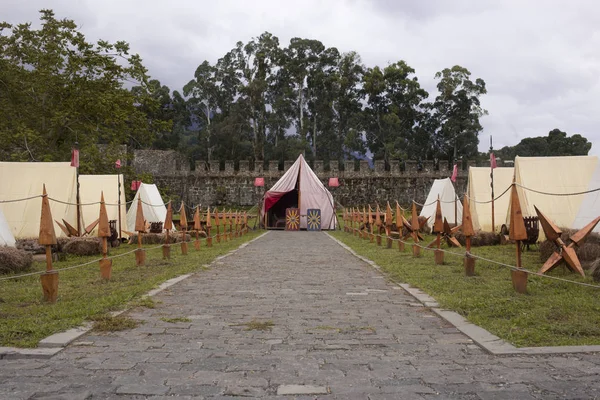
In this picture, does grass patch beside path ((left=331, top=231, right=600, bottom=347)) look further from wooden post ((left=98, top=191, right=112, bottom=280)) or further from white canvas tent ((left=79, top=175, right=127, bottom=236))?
white canvas tent ((left=79, top=175, right=127, bottom=236))

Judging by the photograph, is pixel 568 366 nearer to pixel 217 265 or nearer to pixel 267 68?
pixel 217 265

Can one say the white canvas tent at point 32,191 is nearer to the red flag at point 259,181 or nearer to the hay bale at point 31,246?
the hay bale at point 31,246

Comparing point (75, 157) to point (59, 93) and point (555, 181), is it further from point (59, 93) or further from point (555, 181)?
point (555, 181)

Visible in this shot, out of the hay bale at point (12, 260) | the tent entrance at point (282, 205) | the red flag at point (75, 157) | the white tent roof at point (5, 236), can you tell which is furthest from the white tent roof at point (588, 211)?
the tent entrance at point (282, 205)

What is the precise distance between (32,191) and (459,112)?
42.1 metres

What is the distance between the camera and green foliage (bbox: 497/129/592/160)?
60.9 m

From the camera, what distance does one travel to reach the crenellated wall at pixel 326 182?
4012cm

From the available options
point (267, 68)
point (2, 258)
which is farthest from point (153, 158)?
point (2, 258)

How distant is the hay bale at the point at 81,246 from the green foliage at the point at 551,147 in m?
53.9

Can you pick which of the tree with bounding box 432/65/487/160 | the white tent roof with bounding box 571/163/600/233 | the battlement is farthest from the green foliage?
the white tent roof with bounding box 571/163/600/233

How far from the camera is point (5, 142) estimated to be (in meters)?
19.3

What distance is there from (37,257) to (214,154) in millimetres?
39398

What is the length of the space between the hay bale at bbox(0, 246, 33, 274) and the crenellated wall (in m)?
30.7

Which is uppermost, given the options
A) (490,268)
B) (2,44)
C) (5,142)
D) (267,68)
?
(267,68)
